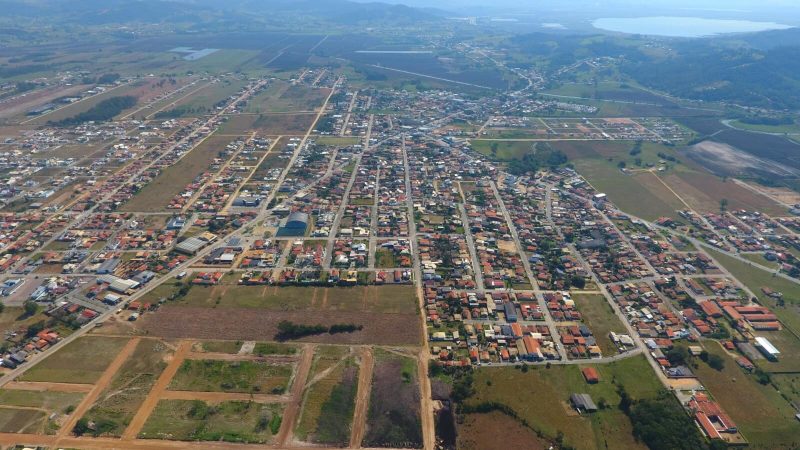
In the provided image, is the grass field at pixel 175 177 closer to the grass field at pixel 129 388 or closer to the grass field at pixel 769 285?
the grass field at pixel 129 388

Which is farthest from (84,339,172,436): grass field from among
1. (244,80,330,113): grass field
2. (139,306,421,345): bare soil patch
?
(244,80,330,113): grass field

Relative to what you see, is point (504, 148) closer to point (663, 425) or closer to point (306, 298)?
point (306, 298)

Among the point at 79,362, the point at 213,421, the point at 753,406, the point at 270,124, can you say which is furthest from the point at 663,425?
the point at 270,124

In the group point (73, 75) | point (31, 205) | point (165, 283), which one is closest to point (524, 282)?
point (165, 283)

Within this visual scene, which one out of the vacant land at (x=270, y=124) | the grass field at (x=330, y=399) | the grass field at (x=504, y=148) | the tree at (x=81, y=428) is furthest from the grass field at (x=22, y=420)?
the grass field at (x=504, y=148)

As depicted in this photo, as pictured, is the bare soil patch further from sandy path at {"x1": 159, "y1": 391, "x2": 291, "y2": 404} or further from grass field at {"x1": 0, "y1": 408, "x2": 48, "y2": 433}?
grass field at {"x1": 0, "y1": 408, "x2": 48, "y2": 433}
